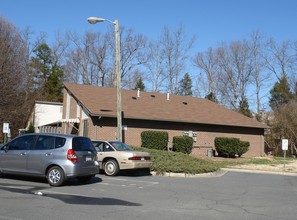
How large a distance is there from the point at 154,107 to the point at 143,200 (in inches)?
805

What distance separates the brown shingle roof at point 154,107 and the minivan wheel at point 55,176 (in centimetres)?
1289

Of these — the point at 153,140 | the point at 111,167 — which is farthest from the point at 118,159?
the point at 153,140

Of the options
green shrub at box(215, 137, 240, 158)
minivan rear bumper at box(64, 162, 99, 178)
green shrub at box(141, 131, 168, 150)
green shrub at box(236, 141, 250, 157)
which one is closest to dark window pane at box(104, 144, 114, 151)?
minivan rear bumper at box(64, 162, 99, 178)

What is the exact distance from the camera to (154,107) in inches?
1138

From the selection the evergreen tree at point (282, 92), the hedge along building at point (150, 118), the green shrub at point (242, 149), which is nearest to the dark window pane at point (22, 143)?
the hedge along building at point (150, 118)

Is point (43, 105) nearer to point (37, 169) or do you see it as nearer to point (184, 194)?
point (37, 169)

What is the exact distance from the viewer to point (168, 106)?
30.3 meters

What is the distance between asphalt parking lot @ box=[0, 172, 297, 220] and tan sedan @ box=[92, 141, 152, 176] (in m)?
1.14

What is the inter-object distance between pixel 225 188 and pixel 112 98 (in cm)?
1799

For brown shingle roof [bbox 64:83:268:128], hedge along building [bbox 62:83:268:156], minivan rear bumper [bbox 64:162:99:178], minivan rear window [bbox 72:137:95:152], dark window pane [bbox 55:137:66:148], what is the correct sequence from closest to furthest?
minivan rear bumper [bbox 64:162:99:178] < dark window pane [bbox 55:137:66:148] < minivan rear window [bbox 72:137:95:152] < hedge along building [bbox 62:83:268:156] < brown shingle roof [bbox 64:83:268:128]

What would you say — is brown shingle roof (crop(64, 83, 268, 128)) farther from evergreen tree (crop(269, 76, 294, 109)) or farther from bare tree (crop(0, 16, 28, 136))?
evergreen tree (crop(269, 76, 294, 109))

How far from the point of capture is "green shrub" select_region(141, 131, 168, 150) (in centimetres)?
2478

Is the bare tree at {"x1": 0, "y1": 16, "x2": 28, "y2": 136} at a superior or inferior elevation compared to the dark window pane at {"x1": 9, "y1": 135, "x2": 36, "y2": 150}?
superior

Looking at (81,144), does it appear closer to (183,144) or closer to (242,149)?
(183,144)
